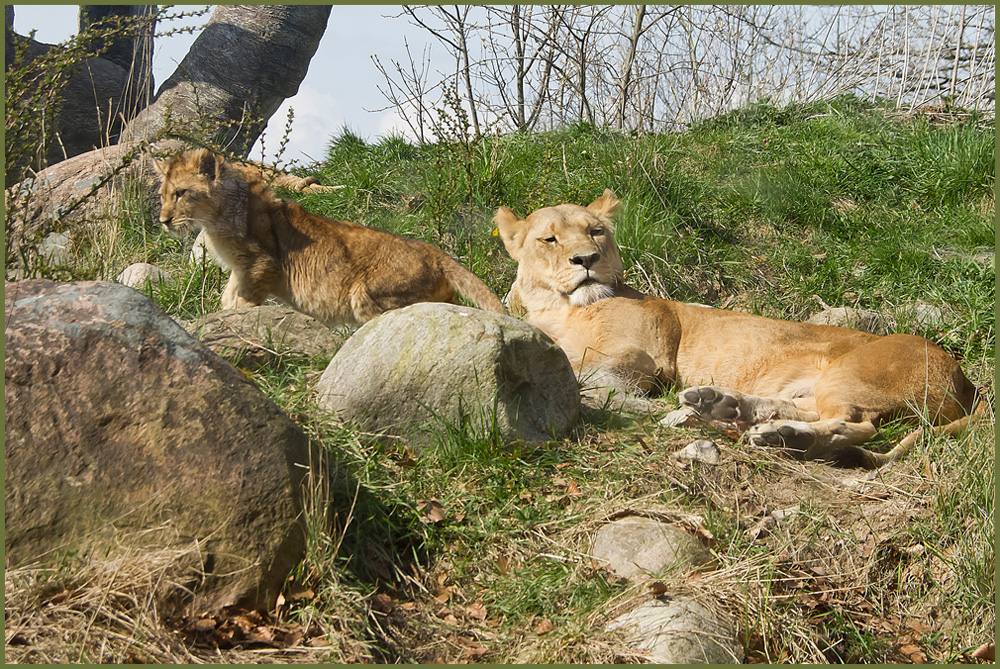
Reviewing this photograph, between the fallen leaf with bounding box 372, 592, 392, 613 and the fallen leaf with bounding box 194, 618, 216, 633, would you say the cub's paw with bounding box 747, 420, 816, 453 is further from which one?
the fallen leaf with bounding box 194, 618, 216, 633

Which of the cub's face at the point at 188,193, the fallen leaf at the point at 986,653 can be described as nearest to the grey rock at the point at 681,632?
the fallen leaf at the point at 986,653

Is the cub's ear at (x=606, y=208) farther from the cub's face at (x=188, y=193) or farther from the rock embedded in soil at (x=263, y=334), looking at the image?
the cub's face at (x=188, y=193)

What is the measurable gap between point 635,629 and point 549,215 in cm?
365

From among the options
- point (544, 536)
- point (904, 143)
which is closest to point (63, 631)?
point (544, 536)

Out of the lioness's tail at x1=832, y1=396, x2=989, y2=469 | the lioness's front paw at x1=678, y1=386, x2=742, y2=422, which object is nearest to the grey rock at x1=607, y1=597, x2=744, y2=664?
the lioness's front paw at x1=678, y1=386, x2=742, y2=422

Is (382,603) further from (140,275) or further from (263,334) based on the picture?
(140,275)

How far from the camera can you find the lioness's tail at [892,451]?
15.4ft

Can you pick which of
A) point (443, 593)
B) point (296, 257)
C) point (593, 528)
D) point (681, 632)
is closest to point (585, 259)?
point (296, 257)

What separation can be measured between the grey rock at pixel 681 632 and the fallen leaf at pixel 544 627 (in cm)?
25

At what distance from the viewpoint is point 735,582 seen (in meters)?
3.60

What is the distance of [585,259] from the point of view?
611 centimetres

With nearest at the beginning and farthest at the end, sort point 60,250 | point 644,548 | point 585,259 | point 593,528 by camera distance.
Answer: point 644,548, point 593,528, point 585,259, point 60,250

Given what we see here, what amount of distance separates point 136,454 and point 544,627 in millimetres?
1767

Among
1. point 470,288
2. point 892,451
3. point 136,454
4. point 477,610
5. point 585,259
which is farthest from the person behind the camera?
point 470,288
